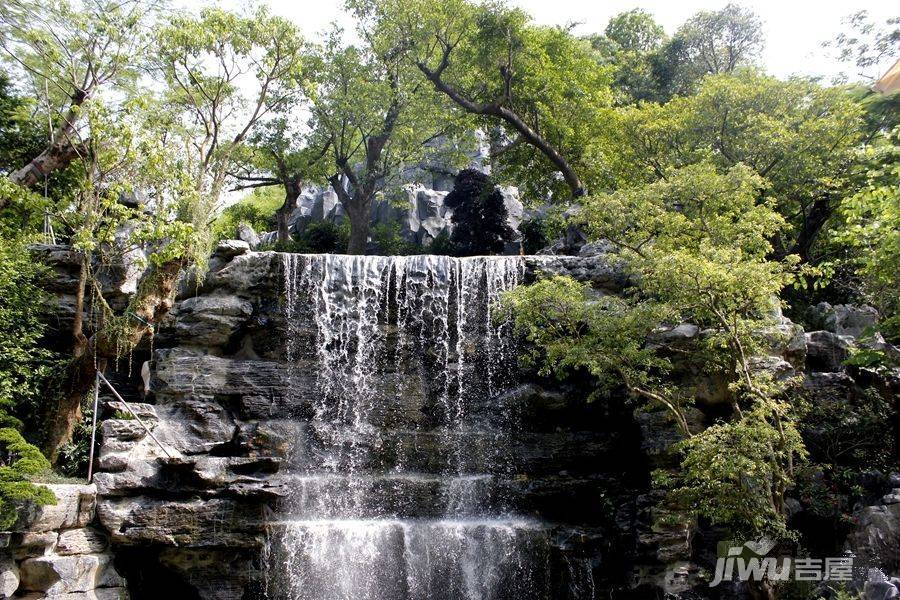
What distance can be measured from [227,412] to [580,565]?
23.0ft

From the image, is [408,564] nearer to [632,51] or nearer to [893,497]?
[893,497]

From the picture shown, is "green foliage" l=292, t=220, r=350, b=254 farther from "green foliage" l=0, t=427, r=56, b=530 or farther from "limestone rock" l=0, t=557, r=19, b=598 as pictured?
"limestone rock" l=0, t=557, r=19, b=598

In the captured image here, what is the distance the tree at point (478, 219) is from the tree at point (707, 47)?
9.24m

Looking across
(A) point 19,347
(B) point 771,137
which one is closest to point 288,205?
(A) point 19,347

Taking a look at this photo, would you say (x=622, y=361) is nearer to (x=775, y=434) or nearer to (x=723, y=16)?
(x=775, y=434)

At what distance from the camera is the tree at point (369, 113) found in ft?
67.7

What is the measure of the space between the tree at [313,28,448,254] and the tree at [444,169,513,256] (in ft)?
7.66

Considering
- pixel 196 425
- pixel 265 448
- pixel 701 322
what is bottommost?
pixel 265 448

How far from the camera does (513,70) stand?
65.2 ft

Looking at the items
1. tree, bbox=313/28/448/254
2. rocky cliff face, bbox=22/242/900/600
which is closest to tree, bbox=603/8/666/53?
tree, bbox=313/28/448/254

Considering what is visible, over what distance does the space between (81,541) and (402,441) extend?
579 centimetres

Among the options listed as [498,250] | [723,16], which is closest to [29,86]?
[498,250]

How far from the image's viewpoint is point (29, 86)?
16391 mm

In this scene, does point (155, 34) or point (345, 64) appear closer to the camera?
point (155, 34)
